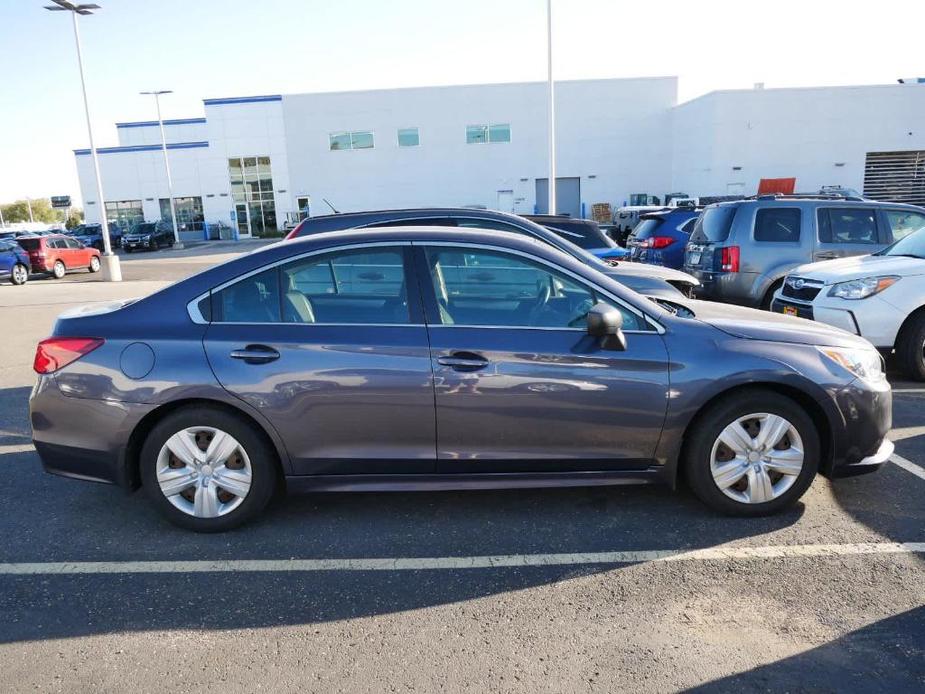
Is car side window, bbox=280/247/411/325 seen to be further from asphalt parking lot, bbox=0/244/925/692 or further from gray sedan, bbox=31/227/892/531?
asphalt parking lot, bbox=0/244/925/692

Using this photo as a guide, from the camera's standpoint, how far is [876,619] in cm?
289

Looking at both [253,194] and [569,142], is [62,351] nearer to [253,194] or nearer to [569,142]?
[569,142]

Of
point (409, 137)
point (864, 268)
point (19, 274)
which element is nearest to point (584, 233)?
point (864, 268)

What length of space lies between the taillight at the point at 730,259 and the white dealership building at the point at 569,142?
1145 inches

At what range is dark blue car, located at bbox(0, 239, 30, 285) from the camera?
20828 mm

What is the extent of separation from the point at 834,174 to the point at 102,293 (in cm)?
3482

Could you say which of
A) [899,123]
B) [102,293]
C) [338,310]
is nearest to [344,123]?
[102,293]

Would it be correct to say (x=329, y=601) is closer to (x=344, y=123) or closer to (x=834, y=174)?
(x=834, y=174)

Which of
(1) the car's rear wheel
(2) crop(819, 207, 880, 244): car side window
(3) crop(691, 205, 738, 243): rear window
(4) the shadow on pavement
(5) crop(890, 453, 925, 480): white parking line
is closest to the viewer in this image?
(4) the shadow on pavement

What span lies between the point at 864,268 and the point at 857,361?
3.60m

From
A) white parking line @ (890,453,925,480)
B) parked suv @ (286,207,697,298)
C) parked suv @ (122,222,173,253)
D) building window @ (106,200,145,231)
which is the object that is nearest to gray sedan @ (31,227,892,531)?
white parking line @ (890,453,925,480)

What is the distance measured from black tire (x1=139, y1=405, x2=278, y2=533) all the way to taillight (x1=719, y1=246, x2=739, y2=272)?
23.2 feet

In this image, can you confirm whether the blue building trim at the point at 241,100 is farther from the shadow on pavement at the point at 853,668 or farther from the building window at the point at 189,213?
the shadow on pavement at the point at 853,668

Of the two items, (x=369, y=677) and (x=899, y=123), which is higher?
(x=899, y=123)
